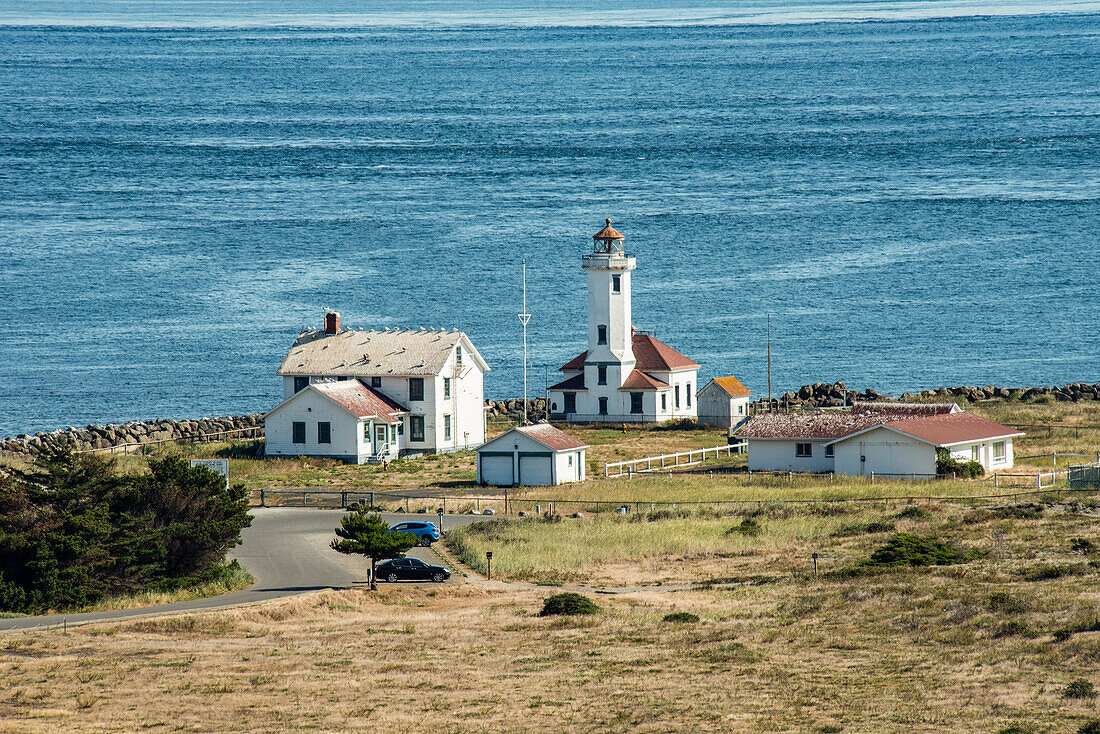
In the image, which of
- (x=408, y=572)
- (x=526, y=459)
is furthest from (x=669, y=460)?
(x=408, y=572)

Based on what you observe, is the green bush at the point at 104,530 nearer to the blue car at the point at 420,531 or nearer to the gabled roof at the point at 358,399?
the blue car at the point at 420,531

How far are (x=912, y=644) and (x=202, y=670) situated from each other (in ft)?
42.2

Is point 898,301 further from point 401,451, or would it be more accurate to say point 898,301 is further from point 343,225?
point 401,451

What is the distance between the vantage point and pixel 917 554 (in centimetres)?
3384

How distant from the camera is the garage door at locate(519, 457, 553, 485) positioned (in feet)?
160

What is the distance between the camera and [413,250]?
5197 inches

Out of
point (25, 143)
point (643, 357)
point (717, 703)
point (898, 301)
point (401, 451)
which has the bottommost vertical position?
point (717, 703)

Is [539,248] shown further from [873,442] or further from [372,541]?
[372,541]

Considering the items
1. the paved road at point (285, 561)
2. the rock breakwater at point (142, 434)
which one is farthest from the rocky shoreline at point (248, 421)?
the paved road at point (285, 561)

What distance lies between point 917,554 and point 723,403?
103 feet

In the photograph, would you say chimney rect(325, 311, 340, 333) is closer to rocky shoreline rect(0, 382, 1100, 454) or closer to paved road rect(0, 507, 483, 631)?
rocky shoreline rect(0, 382, 1100, 454)

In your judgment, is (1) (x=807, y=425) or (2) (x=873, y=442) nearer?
(2) (x=873, y=442)

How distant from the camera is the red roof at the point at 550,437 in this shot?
48.8m

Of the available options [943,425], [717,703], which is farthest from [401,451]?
[717,703]
